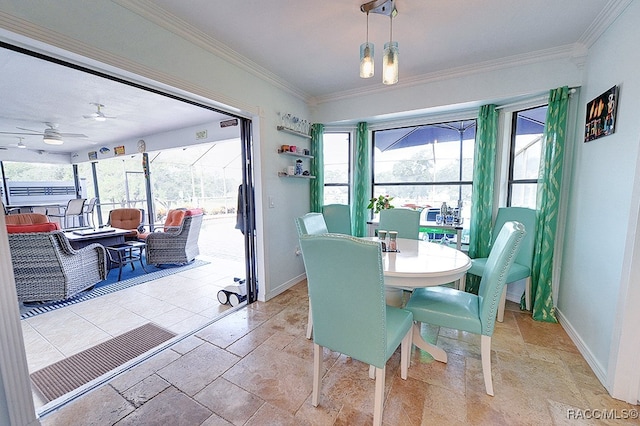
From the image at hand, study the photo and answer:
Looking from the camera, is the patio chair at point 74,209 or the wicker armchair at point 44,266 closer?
the wicker armchair at point 44,266

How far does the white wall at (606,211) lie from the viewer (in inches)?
61.5

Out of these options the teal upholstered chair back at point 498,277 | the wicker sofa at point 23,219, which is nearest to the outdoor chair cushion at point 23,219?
the wicker sofa at point 23,219

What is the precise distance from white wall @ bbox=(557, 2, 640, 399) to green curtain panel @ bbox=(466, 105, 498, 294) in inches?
27.0

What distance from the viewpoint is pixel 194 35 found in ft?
6.61

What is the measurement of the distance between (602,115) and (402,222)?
5.80 ft

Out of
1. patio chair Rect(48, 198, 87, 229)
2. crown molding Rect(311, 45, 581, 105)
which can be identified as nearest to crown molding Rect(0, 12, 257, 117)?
crown molding Rect(311, 45, 581, 105)

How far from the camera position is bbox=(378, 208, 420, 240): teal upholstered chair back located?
2.80m

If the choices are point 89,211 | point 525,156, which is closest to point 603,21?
point 525,156

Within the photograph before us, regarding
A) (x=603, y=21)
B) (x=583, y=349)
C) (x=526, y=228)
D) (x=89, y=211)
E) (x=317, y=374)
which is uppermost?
(x=603, y=21)

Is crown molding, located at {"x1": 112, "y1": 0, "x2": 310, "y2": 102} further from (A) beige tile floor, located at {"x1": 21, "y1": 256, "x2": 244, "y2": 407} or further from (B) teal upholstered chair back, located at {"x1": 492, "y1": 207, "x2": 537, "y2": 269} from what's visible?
(B) teal upholstered chair back, located at {"x1": 492, "y1": 207, "x2": 537, "y2": 269}

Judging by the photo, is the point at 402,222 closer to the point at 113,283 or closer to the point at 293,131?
the point at 293,131

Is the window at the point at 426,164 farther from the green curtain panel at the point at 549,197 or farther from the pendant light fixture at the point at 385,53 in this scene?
the pendant light fixture at the point at 385,53

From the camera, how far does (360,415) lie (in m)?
1.45

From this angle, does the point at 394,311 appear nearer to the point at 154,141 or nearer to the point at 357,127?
the point at 357,127
